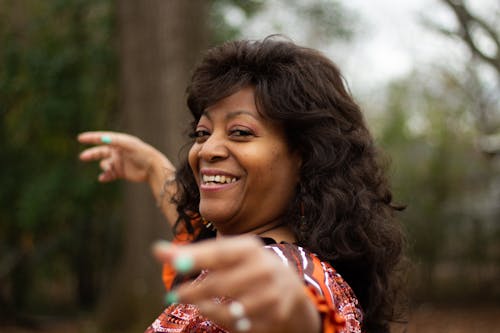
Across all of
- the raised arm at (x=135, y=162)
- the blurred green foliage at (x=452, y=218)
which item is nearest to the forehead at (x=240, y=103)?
the raised arm at (x=135, y=162)

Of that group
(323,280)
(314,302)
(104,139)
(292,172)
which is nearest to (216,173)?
(292,172)

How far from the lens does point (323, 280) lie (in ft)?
5.63

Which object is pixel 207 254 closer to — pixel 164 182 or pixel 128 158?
pixel 164 182

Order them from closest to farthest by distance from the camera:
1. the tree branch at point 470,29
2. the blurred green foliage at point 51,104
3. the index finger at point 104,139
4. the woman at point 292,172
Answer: the woman at point 292,172
the index finger at point 104,139
the tree branch at point 470,29
the blurred green foliage at point 51,104

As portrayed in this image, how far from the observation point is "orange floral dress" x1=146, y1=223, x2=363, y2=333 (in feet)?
4.99

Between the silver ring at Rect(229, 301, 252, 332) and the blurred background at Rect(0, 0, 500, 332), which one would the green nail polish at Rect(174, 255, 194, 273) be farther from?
the blurred background at Rect(0, 0, 500, 332)

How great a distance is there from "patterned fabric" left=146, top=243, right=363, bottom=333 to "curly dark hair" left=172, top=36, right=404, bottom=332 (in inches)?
5.4

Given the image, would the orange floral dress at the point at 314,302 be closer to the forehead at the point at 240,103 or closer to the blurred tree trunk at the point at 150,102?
the forehead at the point at 240,103

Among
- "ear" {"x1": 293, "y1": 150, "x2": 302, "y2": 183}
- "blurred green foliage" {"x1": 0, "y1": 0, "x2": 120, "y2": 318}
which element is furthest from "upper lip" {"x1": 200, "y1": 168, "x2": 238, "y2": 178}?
"blurred green foliage" {"x1": 0, "y1": 0, "x2": 120, "y2": 318}

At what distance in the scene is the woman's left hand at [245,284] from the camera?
1.17 meters

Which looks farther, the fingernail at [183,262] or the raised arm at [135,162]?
the raised arm at [135,162]

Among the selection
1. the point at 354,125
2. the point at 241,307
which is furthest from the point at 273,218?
the point at 241,307

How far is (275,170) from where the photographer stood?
6.64ft

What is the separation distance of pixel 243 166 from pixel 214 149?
97 mm
